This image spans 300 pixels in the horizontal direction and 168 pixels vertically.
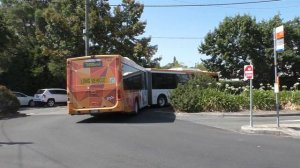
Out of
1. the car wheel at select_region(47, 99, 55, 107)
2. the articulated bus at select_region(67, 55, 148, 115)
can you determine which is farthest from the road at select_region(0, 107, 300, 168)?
the car wheel at select_region(47, 99, 55, 107)

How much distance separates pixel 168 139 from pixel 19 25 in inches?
1920

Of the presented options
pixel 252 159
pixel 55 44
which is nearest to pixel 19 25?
pixel 55 44

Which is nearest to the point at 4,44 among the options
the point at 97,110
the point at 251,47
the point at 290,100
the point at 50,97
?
the point at 50,97

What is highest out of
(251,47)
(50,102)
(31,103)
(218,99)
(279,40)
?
(251,47)

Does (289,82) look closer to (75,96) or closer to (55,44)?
(55,44)

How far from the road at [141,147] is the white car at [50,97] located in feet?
78.1

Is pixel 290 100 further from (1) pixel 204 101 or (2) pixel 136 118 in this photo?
(2) pixel 136 118

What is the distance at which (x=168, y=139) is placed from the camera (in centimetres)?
1563

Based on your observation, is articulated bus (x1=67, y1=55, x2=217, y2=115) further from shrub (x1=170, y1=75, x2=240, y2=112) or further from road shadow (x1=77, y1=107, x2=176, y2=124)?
shrub (x1=170, y1=75, x2=240, y2=112)

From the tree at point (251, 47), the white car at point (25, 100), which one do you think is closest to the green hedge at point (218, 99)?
the tree at point (251, 47)

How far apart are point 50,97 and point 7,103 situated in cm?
1539

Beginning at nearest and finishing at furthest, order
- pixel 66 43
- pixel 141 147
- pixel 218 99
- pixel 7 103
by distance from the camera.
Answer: pixel 141 147
pixel 218 99
pixel 7 103
pixel 66 43

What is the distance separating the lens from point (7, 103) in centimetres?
2862

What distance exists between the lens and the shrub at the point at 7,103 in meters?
28.4
